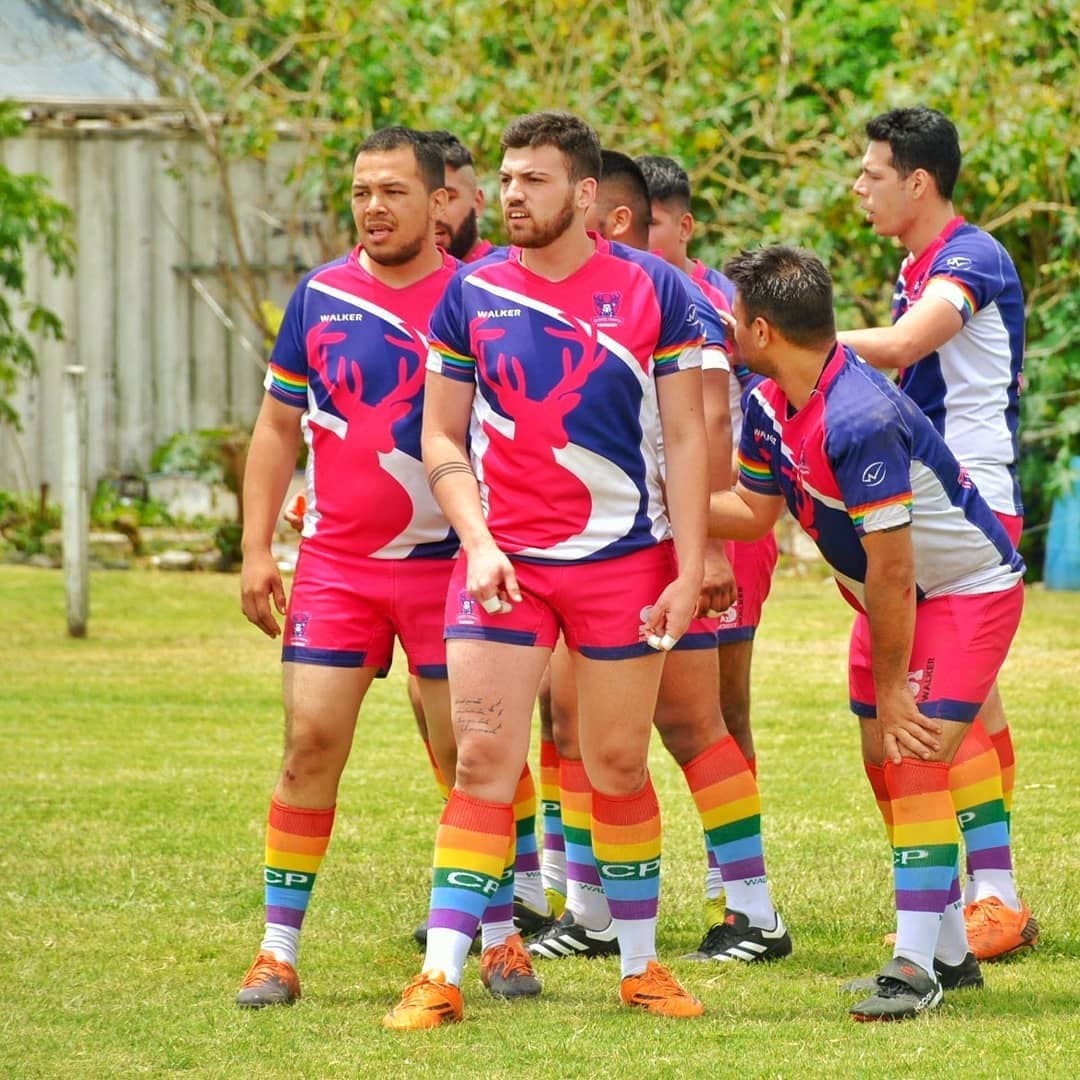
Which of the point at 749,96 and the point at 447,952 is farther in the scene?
the point at 749,96

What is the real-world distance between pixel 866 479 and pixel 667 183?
205 centimetres

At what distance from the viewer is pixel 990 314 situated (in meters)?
5.54

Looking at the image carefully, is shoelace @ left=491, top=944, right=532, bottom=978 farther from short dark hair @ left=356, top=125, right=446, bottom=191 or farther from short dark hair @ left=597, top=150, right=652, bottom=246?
short dark hair @ left=597, top=150, right=652, bottom=246

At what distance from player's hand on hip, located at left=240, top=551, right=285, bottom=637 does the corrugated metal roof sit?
47.8 ft

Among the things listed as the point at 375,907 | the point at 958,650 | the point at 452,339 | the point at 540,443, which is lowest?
the point at 375,907

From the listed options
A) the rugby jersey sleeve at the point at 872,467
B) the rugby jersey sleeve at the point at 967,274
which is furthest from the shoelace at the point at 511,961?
the rugby jersey sleeve at the point at 967,274

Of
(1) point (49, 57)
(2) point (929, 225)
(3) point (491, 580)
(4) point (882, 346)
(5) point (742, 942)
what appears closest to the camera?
(3) point (491, 580)

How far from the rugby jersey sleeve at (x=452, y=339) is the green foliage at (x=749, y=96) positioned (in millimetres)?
10357

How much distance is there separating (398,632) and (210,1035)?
3.63ft

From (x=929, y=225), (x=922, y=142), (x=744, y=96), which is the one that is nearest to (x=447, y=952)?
(x=929, y=225)

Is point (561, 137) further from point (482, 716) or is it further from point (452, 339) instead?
point (482, 716)

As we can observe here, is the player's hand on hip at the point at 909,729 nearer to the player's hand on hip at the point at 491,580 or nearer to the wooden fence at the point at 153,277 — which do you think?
the player's hand on hip at the point at 491,580

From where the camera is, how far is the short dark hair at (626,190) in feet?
19.1

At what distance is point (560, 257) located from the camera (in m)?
4.75
